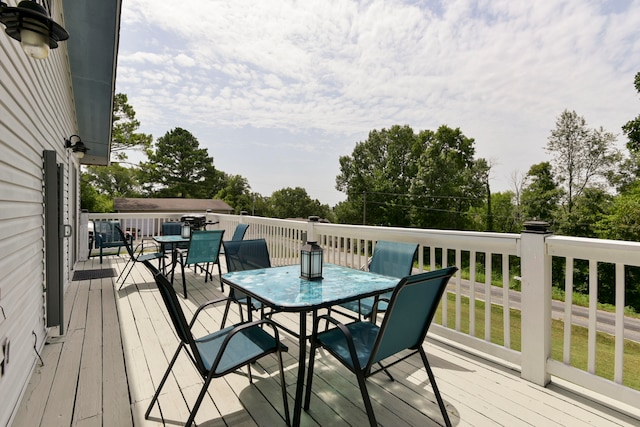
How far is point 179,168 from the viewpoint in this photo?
3597 centimetres

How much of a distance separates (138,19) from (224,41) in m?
2.05

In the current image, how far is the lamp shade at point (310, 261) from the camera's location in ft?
7.64

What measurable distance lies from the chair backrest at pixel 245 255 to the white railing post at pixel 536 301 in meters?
2.18

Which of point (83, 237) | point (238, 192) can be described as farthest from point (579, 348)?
point (238, 192)

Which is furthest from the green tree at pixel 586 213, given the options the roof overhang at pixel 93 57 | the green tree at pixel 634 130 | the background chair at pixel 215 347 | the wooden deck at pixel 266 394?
the roof overhang at pixel 93 57

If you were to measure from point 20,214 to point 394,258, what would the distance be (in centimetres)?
294

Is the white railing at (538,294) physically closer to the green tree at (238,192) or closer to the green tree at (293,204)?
the green tree at (238,192)

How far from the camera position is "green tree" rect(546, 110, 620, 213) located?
23000 mm

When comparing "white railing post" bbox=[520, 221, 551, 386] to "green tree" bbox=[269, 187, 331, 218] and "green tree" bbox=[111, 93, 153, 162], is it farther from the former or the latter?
"green tree" bbox=[269, 187, 331, 218]

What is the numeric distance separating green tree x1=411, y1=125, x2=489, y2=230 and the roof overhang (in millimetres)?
26183

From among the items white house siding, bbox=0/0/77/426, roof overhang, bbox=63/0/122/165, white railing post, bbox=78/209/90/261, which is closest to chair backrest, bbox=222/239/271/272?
white house siding, bbox=0/0/77/426

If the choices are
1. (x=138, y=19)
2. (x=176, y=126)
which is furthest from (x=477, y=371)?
(x=176, y=126)

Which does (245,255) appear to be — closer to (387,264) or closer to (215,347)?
(215,347)

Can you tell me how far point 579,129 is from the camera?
2398cm
